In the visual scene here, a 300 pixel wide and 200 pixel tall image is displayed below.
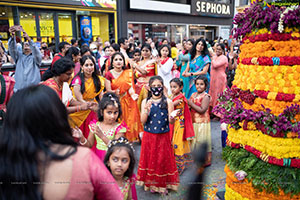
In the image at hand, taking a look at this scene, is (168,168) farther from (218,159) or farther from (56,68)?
(56,68)

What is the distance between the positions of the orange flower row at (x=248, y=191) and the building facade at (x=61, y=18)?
1065cm

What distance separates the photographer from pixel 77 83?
3.83m

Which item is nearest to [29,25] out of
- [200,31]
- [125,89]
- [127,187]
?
[125,89]

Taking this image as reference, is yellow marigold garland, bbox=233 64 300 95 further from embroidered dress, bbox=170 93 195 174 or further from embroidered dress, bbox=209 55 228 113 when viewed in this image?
embroidered dress, bbox=209 55 228 113

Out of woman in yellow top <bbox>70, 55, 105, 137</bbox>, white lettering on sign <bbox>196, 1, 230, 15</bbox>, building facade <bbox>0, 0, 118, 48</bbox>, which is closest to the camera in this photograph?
woman in yellow top <bbox>70, 55, 105, 137</bbox>

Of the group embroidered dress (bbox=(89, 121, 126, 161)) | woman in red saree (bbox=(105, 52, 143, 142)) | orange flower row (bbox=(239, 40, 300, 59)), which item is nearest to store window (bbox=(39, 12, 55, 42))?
woman in red saree (bbox=(105, 52, 143, 142))

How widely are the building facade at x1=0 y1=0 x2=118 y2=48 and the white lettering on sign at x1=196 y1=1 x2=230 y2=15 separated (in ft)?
27.1

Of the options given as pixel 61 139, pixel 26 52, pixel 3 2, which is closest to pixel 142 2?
pixel 3 2

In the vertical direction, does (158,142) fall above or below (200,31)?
below

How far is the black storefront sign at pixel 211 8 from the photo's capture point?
758 inches

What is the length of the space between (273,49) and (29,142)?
2.26m

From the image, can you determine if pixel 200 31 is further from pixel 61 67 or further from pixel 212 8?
pixel 61 67

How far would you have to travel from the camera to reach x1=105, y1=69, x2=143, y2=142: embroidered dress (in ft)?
15.6

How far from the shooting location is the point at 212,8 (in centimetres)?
2097
